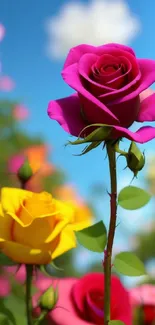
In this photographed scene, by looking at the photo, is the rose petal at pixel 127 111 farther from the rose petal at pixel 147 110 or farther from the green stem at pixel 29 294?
the green stem at pixel 29 294

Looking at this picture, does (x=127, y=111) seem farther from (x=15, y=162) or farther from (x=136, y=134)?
(x=15, y=162)

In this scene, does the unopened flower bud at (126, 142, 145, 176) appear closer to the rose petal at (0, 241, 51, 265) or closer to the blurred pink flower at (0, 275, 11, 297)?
the rose petal at (0, 241, 51, 265)

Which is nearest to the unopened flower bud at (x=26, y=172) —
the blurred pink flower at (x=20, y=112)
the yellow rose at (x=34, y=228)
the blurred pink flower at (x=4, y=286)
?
the yellow rose at (x=34, y=228)

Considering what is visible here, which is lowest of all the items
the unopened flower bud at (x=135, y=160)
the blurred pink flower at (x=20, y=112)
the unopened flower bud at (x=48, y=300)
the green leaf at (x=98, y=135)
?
the unopened flower bud at (x=48, y=300)

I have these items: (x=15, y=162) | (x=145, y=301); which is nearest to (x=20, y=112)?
(x=15, y=162)

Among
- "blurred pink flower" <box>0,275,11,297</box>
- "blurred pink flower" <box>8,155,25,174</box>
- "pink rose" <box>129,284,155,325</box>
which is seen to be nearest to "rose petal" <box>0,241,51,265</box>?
"pink rose" <box>129,284,155,325</box>
